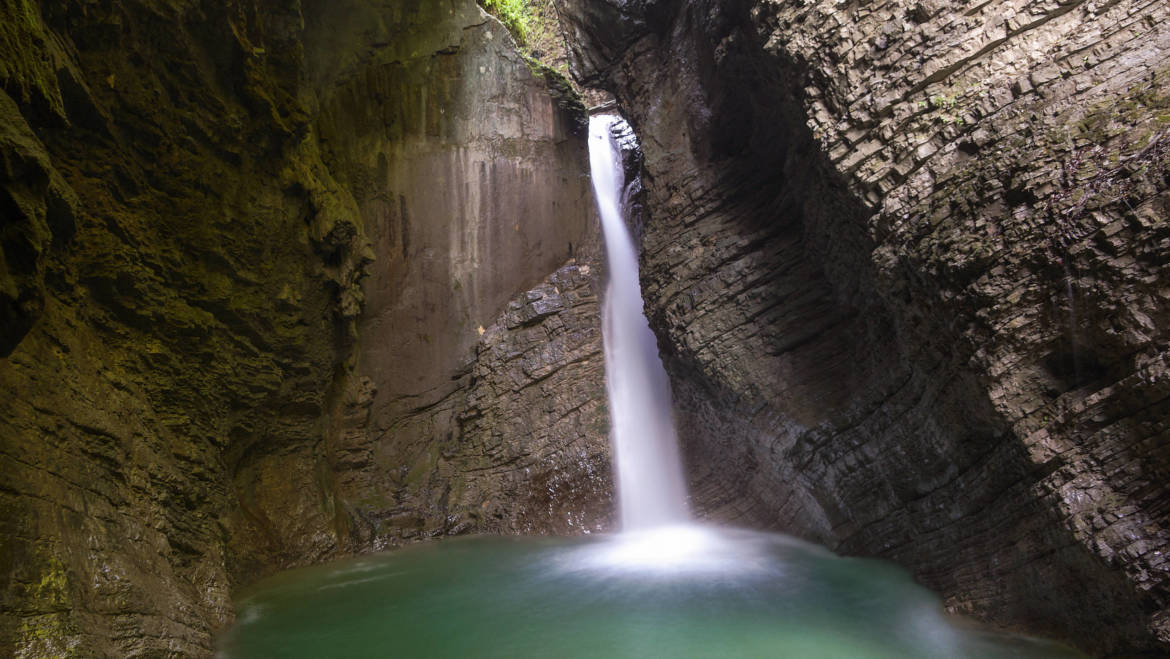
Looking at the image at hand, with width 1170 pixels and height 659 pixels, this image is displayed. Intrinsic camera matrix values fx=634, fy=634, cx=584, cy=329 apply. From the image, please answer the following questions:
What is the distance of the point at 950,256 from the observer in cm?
564

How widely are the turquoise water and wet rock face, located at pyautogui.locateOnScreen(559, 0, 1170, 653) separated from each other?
0.58m


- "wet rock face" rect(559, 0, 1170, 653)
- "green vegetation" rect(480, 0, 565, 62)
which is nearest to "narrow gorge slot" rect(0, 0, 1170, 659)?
"wet rock face" rect(559, 0, 1170, 653)

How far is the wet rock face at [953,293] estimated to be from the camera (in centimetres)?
478

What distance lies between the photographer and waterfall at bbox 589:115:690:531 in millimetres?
11398

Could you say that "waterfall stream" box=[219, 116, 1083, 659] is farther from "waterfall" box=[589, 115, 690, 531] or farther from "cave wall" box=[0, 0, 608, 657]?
"cave wall" box=[0, 0, 608, 657]

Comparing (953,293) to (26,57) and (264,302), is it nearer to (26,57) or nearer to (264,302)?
(26,57)

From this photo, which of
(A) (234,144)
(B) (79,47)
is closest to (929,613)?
(A) (234,144)

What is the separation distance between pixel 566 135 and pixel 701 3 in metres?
5.05

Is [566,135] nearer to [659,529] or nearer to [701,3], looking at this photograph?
[701,3]

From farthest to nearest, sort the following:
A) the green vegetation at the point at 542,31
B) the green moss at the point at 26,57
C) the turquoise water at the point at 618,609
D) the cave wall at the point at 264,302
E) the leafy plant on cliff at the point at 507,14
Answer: the green vegetation at the point at 542,31 < the leafy plant on cliff at the point at 507,14 < the turquoise water at the point at 618,609 < the cave wall at the point at 264,302 < the green moss at the point at 26,57

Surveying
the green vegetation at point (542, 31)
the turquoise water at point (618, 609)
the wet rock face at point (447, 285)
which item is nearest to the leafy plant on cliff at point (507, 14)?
the wet rock face at point (447, 285)

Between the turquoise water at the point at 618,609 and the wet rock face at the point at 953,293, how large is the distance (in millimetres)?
576

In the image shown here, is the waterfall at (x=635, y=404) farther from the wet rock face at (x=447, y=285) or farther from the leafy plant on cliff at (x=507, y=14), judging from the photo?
the leafy plant on cliff at (x=507, y=14)

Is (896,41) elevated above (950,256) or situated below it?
above
